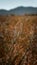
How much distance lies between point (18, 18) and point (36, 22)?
2.46 m

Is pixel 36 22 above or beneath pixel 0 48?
above

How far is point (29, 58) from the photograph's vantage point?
61.3 feet

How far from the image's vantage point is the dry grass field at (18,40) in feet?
61.5

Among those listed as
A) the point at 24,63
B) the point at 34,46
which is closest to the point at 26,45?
the point at 34,46

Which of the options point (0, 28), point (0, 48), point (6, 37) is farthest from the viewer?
point (0, 28)

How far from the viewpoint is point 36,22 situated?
77.2 ft

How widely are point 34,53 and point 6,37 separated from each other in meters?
3.96

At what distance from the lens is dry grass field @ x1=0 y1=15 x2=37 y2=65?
18750 millimetres

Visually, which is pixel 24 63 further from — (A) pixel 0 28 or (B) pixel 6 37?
(A) pixel 0 28

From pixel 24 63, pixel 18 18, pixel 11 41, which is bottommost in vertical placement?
pixel 24 63

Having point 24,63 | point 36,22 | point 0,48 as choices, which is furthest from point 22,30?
point 24,63

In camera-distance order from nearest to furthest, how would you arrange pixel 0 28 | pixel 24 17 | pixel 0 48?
pixel 0 48, pixel 0 28, pixel 24 17

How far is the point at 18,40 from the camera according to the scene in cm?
2106

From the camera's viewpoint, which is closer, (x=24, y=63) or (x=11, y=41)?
(x=24, y=63)
